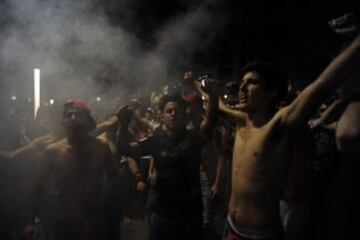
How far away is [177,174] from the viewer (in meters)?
4.13

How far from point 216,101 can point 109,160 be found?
1.40 metres

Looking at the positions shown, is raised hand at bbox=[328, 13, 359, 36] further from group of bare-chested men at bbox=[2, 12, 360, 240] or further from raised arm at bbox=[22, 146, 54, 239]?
raised arm at bbox=[22, 146, 54, 239]

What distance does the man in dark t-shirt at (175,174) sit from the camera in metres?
4.07

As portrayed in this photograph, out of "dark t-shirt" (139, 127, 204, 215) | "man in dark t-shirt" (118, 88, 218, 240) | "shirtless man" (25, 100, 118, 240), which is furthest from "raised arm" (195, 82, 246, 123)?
"shirtless man" (25, 100, 118, 240)

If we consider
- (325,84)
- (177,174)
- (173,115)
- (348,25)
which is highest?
(348,25)

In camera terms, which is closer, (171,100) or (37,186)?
(37,186)

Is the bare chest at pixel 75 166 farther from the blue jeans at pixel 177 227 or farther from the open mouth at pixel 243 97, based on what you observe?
the open mouth at pixel 243 97

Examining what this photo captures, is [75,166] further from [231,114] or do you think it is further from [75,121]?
[231,114]

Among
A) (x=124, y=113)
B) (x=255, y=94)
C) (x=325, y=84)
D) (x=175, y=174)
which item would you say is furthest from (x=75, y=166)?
(x=325, y=84)

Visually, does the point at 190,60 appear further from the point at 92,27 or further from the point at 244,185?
the point at 244,185

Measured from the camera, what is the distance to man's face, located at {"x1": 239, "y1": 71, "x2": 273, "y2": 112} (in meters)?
3.26

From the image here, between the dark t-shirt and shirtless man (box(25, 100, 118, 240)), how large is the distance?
1.87ft

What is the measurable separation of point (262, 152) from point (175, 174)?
1302 mm

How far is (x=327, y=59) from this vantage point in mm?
12109
